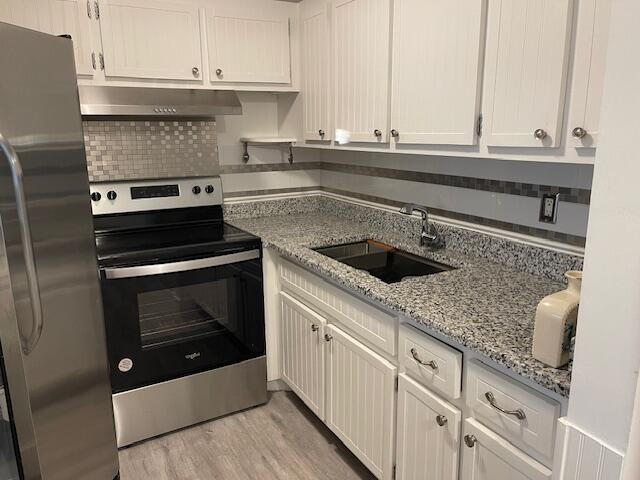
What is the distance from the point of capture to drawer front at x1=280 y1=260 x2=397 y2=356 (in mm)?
1702

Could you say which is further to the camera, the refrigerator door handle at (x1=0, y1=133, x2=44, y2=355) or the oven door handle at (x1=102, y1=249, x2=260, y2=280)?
the oven door handle at (x1=102, y1=249, x2=260, y2=280)

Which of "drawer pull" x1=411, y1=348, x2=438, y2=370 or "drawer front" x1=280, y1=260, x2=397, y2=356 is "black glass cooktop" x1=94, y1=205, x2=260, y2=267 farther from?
"drawer pull" x1=411, y1=348, x2=438, y2=370

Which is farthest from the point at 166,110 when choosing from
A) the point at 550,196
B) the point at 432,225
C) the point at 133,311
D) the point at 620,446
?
the point at 620,446

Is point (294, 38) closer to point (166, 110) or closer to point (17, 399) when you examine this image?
point (166, 110)

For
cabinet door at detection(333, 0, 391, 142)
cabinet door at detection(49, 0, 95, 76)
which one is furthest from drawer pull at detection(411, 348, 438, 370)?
cabinet door at detection(49, 0, 95, 76)

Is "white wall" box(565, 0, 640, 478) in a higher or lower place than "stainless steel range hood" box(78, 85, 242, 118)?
lower

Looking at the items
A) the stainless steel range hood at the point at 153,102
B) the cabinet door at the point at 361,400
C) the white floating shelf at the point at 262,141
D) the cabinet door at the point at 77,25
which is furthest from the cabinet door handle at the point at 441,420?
the cabinet door at the point at 77,25

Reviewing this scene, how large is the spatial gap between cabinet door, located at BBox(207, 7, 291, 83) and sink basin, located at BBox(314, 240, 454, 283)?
1016mm

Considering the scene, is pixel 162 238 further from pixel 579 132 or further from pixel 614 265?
pixel 614 265

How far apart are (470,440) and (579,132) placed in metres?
0.91

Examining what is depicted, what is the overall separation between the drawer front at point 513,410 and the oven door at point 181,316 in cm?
131

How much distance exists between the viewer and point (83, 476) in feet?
5.63

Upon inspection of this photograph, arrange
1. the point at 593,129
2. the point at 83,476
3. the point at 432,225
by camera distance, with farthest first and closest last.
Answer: the point at 432,225
the point at 83,476
the point at 593,129

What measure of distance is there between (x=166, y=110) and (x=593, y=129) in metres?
1.79
